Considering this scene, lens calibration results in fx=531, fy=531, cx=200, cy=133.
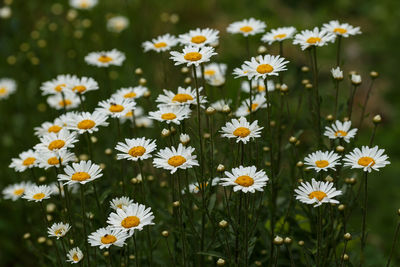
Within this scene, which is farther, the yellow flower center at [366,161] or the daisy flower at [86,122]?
the daisy flower at [86,122]

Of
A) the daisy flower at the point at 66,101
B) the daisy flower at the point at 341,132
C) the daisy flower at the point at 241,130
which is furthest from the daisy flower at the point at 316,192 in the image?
the daisy flower at the point at 66,101

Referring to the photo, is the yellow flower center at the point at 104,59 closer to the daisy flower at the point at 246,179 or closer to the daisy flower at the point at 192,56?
the daisy flower at the point at 192,56

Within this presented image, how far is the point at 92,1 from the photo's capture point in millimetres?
6137

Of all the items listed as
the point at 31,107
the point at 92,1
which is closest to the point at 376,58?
the point at 92,1

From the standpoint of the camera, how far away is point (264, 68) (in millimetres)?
2938

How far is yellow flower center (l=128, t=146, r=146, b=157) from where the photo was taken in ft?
9.15

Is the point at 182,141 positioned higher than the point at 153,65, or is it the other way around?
the point at 182,141

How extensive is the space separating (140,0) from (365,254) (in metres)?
4.93

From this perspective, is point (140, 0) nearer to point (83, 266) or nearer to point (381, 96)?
point (381, 96)

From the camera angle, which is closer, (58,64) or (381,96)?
(58,64)

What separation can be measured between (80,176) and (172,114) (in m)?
0.60

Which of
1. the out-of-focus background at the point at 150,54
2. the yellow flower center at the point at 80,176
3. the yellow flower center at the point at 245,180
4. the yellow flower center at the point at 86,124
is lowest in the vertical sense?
the out-of-focus background at the point at 150,54

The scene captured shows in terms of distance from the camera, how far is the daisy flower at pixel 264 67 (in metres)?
2.89

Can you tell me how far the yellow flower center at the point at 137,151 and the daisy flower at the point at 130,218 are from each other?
0.30 m
